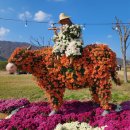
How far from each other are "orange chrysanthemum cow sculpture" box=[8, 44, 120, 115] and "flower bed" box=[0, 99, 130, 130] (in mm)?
440

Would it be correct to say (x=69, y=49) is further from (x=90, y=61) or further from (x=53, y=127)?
(x=53, y=127)

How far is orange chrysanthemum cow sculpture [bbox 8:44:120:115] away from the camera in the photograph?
11.5 metres

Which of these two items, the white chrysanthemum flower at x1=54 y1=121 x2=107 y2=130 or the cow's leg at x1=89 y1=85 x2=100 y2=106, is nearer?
the white chrysanthemum flower at x1=54 y1=121 x2=107 y2=130

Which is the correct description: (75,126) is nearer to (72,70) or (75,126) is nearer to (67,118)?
(67,118)

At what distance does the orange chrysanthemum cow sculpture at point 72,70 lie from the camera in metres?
11.5

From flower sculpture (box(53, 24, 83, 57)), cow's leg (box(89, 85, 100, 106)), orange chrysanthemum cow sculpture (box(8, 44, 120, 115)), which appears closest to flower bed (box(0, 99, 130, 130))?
cow's leg (box(89, 85, 100, 106))

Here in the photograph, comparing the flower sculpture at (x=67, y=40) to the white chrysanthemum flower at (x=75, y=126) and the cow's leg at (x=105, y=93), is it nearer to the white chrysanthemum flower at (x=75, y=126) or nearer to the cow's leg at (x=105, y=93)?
the cow's leg at (x=105, y=93)

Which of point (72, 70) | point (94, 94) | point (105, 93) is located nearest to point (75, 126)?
point (105, 93)

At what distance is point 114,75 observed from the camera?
1210 cm

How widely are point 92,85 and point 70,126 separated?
1.82 meters

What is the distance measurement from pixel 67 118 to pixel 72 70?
5.08ft

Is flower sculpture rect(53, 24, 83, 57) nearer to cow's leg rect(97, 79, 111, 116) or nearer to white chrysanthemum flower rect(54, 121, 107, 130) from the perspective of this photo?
cow's leg rect(97, 79, 111, 116)

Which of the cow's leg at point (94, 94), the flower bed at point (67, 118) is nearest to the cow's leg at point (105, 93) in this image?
the flower bed at point (67, 118)

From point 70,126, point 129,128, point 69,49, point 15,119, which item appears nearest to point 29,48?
point 69,49
